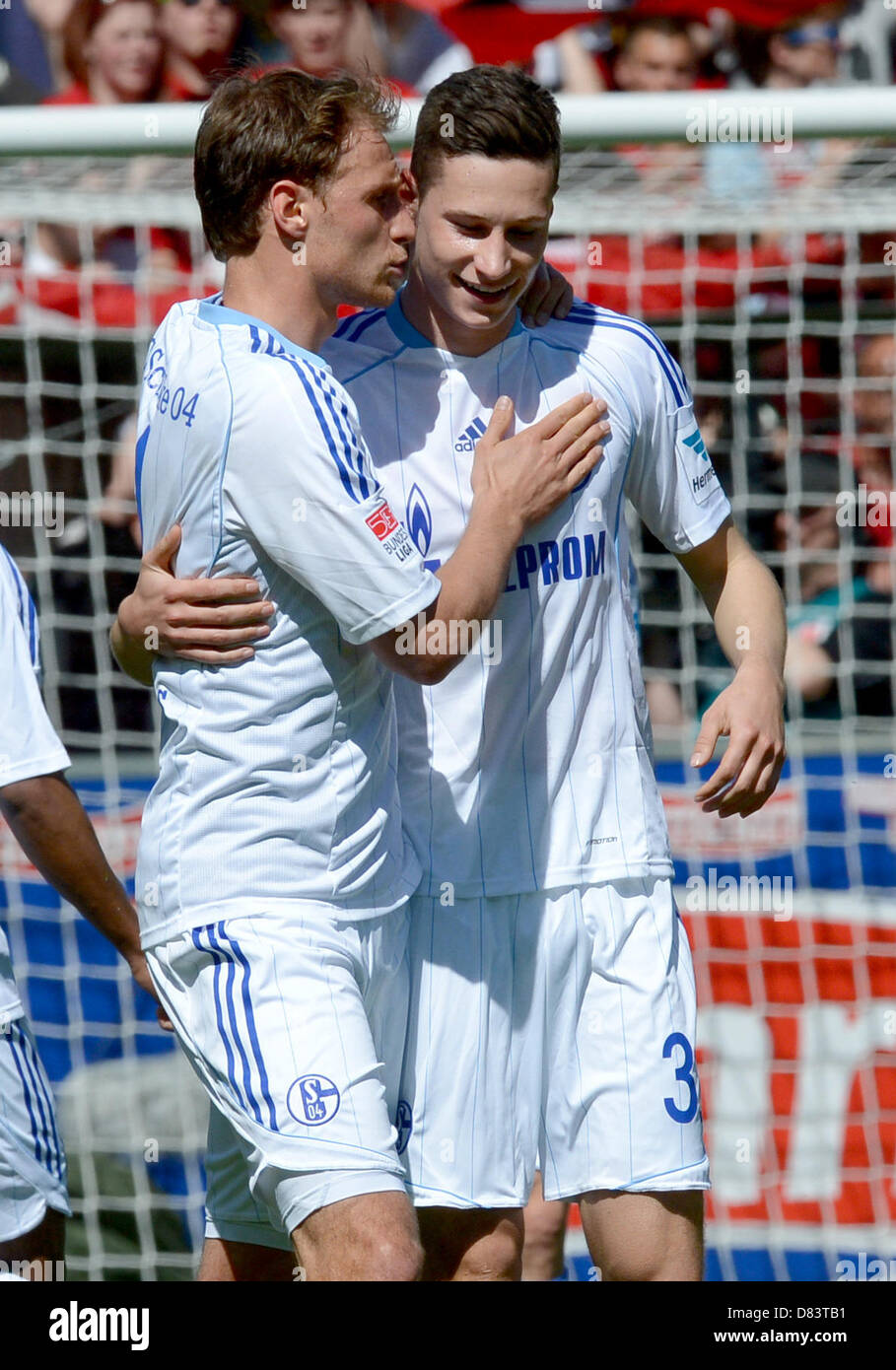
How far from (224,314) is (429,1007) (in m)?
1.07

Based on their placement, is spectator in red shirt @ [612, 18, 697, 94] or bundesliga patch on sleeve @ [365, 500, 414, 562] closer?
bundesliga patch on sleeve @ [365, 500, 414, 562]

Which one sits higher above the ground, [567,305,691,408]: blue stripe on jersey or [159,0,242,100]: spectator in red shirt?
[159,0,242,100]: spectator in red shirt

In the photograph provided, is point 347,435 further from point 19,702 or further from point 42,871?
point 42,871

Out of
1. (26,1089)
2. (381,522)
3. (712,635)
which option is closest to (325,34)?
(712,635)

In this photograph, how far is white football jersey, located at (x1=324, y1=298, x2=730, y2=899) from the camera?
2.40m

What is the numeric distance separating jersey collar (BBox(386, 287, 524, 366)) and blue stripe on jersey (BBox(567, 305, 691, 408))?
12cm

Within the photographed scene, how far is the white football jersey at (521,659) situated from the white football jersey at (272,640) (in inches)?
7.3

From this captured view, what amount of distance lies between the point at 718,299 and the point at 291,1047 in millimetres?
3480

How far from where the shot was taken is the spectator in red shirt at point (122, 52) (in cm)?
562

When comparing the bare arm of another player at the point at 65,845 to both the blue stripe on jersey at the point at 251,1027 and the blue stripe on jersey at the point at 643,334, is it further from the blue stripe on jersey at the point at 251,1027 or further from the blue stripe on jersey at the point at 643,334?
the blue stripe on jersey at the point at 643,334

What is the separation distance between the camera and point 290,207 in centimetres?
219

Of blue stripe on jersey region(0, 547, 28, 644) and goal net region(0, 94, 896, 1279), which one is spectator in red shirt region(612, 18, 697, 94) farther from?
blue stripe on jersey region(0, 547, 28, 644)

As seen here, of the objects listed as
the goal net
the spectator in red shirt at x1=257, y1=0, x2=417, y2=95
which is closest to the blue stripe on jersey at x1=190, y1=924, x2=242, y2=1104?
the goal net

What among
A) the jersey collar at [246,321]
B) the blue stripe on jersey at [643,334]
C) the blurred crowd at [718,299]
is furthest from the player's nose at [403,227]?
the blurred crowd at [718,299]
